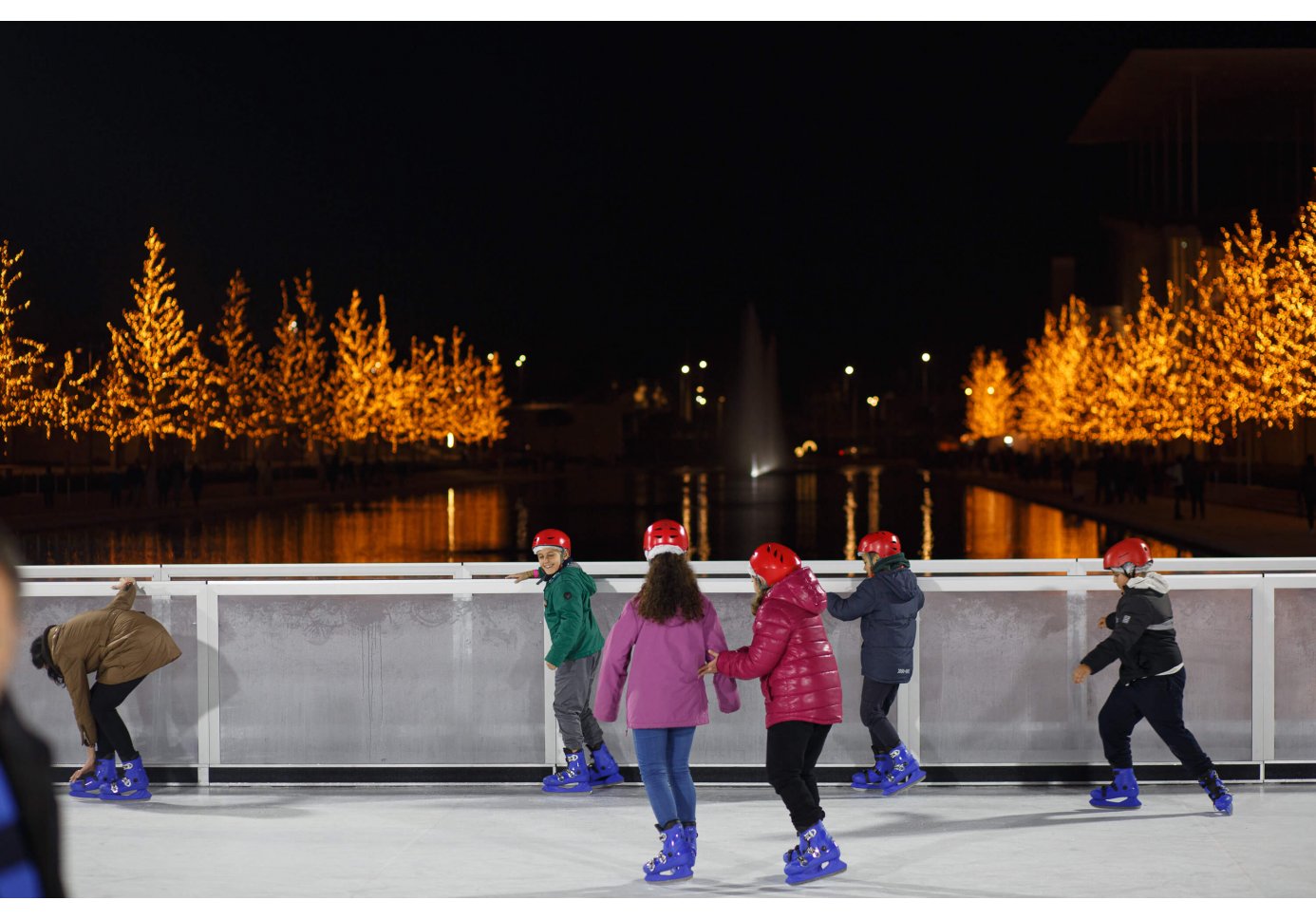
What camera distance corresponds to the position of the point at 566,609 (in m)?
8.91

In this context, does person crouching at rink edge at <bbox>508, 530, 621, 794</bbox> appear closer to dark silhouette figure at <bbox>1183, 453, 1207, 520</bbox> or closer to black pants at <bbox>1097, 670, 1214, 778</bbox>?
black pants at <bbox>1097, 670, 1214, 778</bbox>

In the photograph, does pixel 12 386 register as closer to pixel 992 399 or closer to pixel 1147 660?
pixel 1147 660

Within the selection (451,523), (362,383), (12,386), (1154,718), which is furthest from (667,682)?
(362,383)

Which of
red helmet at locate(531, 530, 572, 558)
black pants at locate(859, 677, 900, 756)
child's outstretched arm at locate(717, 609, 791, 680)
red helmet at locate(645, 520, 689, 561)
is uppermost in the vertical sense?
red helmet at locate(645, 520, 689, 561)

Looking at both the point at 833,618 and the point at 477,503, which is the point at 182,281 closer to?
the point at 477,503

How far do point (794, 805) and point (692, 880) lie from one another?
1.80 ft

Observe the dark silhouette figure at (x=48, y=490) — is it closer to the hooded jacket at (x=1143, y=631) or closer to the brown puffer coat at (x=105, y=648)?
the brown puffer coat at (x=105, y=648)

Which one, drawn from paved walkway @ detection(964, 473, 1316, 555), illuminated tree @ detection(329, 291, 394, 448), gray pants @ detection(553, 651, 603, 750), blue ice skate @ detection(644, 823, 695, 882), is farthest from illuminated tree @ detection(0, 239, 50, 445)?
blue ice skate @ detection(644, 823, 695, 882)

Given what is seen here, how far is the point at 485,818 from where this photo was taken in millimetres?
8469

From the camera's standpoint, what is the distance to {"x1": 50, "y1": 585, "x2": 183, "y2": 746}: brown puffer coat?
896cm

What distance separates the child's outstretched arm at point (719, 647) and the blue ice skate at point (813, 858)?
0.63 m

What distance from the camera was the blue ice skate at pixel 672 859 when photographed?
23.2 ft

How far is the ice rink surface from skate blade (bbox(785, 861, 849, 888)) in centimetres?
4

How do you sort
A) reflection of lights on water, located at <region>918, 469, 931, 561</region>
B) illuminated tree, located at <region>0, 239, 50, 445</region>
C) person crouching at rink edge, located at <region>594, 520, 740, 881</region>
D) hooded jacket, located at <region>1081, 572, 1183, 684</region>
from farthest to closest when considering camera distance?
illuminated tree, located at <region>0, 239, 50, 445</region>
reflection of lights on water, located at <region>918, 469, 931, 561</region>
hooded jacket, located at <region>1081, 572, 1183, 684</region>
person crouching at rink edge, located at <region>594, 520, 740, 881</region>
